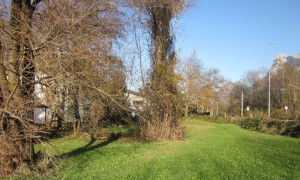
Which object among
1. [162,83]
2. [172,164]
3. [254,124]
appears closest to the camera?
[172,164]

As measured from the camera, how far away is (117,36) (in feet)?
38.6

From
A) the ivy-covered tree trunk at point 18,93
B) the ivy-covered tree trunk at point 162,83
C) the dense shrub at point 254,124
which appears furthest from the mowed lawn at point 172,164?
the dense shrub at point 254,124

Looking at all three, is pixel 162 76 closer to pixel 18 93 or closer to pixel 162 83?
pixel 162 83

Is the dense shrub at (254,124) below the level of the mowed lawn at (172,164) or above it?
above

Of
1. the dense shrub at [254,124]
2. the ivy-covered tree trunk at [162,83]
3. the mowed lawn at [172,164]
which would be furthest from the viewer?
the dense shrub at [254,124]

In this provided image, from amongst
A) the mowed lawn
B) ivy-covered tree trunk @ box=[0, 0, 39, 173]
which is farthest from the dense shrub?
ivy-covered tree trunk @ box=[0, 0, 39, 173]

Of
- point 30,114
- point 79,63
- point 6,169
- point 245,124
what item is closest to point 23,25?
point 79,63

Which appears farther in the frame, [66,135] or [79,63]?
[66,135]

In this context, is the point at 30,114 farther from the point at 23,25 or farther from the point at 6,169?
Answer: the point at 23,25

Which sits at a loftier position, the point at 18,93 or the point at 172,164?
the point at 18,93

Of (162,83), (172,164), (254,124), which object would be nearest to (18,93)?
(172,164)

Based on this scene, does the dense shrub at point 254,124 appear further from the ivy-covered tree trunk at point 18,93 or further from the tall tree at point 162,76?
the ivy-covered tree trunk at point 18,93

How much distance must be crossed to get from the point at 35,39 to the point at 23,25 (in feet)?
2.16

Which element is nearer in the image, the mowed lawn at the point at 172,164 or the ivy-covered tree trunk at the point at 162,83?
the mowed lawn at the point at 172,164
